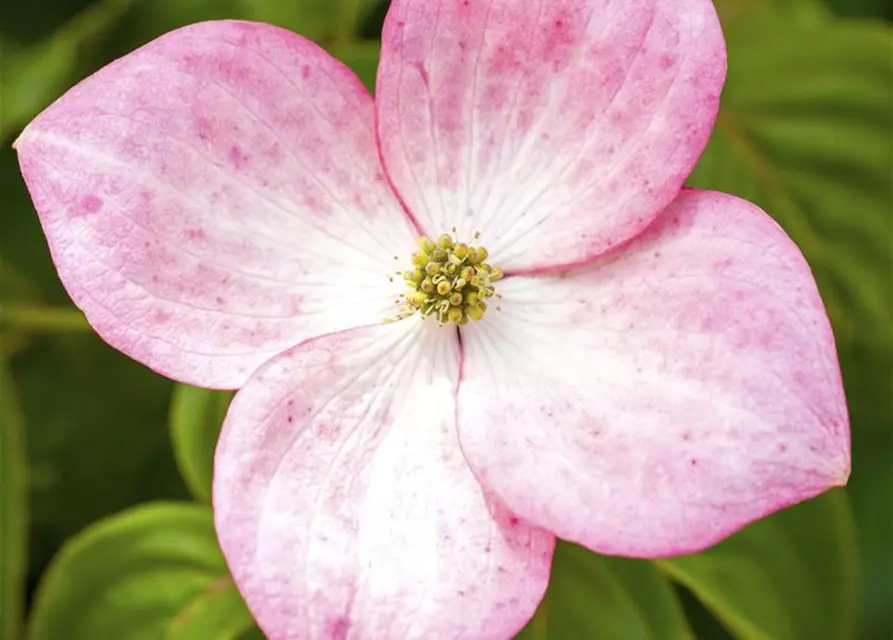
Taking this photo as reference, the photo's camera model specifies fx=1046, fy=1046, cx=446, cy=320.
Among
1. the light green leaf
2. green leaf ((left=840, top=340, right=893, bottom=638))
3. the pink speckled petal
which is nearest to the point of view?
the pink speckled petal

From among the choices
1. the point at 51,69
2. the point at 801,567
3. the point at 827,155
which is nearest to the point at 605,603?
the point at 801,567

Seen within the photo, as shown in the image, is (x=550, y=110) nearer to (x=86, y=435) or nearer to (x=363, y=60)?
(x=363, y=60)

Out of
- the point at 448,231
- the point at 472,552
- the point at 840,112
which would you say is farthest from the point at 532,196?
the point at 840,112

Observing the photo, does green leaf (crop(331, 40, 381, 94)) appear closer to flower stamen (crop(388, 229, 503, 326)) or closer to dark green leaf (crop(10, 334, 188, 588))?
flower stamen (crop(388, 229, 503, 326))

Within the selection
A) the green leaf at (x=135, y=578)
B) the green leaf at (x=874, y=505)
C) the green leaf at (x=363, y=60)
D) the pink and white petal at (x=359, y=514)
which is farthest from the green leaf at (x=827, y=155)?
the green leaf at (x=135, y=578)

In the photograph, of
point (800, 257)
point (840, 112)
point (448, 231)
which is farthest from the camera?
point (840, 112)

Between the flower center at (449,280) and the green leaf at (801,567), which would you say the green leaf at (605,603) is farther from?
the flower center at (449,280)

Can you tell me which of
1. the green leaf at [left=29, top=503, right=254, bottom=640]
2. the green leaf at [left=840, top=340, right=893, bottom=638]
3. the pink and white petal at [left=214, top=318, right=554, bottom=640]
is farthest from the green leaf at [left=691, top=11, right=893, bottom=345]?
the green leaf at [left=29, top=503, right=254, bottom=640]

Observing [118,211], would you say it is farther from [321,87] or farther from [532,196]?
[532,196]
